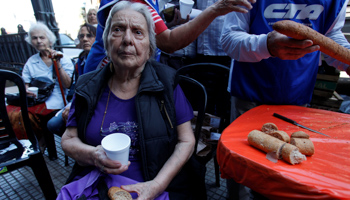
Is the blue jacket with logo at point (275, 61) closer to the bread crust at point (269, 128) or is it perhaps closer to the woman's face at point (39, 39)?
the bread crust at point (269, 128)

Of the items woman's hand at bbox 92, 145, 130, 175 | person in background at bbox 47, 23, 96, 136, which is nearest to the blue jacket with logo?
woman's hand at bbox 92, 145, 130, 175

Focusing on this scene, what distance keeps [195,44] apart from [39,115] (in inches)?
107

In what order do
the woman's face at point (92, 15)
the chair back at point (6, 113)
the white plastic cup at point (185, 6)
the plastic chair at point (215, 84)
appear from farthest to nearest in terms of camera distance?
the woman's face at point (92, 15) → the plastic chair at point (215, 84) → the chair back at point (6, 113) → the white plastic cup at point (185, 6)

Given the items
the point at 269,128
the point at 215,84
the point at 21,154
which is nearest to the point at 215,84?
the point at 215,84

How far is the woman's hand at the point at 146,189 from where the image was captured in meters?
1.19

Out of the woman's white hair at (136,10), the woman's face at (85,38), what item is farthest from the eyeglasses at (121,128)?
the woman's face at (85,38)

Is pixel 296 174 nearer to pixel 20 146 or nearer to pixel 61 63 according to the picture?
pixel 20 146

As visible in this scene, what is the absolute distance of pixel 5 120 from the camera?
2.01 m

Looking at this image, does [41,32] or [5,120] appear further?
[41,32]

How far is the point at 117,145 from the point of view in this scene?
1.18m

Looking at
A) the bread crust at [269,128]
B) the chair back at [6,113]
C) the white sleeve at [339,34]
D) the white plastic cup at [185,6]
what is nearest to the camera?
the bread crust at [269,128]

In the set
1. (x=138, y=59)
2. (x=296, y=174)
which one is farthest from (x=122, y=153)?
(x=296, y=174)

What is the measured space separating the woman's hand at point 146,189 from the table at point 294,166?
0.48m

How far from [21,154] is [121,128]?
1300mm
